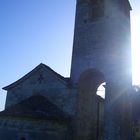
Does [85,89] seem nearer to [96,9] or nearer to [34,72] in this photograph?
[34,72]

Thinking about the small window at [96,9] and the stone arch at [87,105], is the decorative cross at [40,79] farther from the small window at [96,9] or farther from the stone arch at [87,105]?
the small window at [96,9]

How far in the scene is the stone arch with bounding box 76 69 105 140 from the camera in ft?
49.5

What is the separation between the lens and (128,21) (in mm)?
16938

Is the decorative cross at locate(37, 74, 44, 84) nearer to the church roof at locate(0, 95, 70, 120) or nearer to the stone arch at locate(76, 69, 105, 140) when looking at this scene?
the church roof at locate(0, 95, 70, 120)

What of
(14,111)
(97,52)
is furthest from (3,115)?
(97,52)

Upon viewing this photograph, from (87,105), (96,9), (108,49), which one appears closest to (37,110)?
(87,105)

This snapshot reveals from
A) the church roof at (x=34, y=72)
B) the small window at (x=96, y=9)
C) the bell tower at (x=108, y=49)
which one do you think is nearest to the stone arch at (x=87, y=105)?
the bell tower at (x=108, y=49)

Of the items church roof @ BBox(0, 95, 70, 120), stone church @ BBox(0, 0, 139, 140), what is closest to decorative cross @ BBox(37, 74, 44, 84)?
stone church @ BBox(0, 0, 139, 140)

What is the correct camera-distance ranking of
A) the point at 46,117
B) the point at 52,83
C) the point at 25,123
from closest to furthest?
the point at 46,117 → the point at 25,123 → the point at 52,83

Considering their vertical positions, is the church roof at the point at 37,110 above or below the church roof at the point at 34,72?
below

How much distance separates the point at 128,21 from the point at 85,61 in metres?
4.68

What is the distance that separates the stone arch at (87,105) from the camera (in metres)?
15.1

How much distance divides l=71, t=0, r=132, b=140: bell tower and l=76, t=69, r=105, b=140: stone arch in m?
0.72

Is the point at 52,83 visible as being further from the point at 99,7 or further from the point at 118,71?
the point at 99,7
